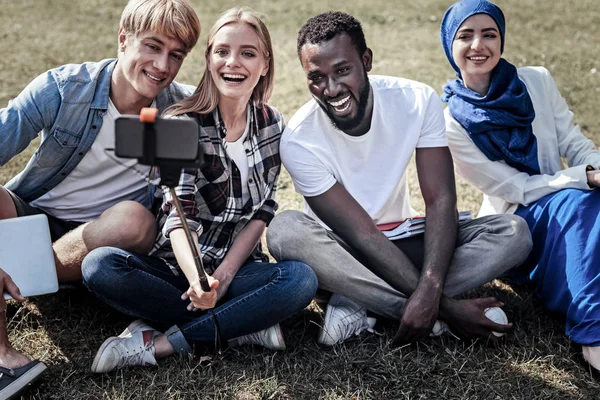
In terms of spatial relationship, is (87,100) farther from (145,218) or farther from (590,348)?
(590,348)

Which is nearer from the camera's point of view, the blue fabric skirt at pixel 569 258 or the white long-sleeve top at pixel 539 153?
the blue fabric skirt at pixel 569 258

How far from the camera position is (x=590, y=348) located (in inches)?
119

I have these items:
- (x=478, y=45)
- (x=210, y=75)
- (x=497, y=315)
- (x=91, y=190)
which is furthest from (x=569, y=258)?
(x=91, y=190)

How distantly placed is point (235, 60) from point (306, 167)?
56cm

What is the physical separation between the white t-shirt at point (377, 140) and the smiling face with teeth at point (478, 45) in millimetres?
332

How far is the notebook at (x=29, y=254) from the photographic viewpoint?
120 inches

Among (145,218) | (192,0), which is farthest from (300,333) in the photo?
(192,0)

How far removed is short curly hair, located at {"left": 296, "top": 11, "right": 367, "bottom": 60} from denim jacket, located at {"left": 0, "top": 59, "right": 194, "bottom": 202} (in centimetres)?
92

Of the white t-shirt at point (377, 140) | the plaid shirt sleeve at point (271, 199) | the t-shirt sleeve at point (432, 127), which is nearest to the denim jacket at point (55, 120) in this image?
the plaid shirt sleeve at point (271, 199)

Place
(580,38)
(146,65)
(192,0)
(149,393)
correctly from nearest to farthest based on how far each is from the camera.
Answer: (149,393) < (146,65) < (580,38) < (192,0)

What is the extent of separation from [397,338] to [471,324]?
32cm

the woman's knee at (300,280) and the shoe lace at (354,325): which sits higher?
the woman's knee at (300,280)

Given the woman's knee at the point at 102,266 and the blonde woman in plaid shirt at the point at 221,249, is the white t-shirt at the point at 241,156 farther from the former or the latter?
the woman's knee at the point at 102,266

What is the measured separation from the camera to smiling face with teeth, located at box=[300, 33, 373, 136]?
3.24m
